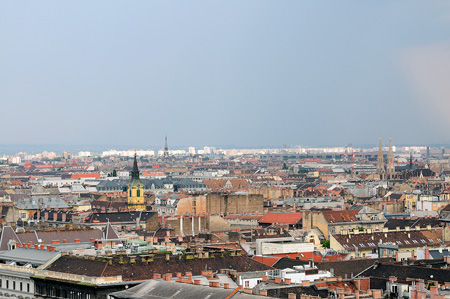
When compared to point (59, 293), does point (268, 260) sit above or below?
above

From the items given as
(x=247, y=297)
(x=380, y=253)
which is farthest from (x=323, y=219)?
(x=247, y=297)

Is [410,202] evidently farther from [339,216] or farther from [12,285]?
[12,285]

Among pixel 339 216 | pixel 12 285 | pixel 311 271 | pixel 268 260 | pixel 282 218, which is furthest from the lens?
pixel 282 218

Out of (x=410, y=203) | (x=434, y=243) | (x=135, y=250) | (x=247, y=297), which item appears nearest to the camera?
(x=247, y=297)

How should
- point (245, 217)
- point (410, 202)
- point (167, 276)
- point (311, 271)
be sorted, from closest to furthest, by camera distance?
point (167, 276) → point (311, 271) → point (245, 217) → point (410, 202)

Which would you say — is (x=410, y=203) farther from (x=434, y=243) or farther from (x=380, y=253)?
(x=380, y=253)

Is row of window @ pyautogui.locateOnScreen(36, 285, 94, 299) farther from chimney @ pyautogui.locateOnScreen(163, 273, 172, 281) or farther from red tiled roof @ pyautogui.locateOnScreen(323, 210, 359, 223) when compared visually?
red tiled roof @ pyautogui.locateOnScreen(323, 210, 359, 223)

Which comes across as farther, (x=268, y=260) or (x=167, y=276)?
(x=268, y=260)

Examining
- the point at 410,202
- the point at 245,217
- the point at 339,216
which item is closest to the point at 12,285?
the point at 339,216
